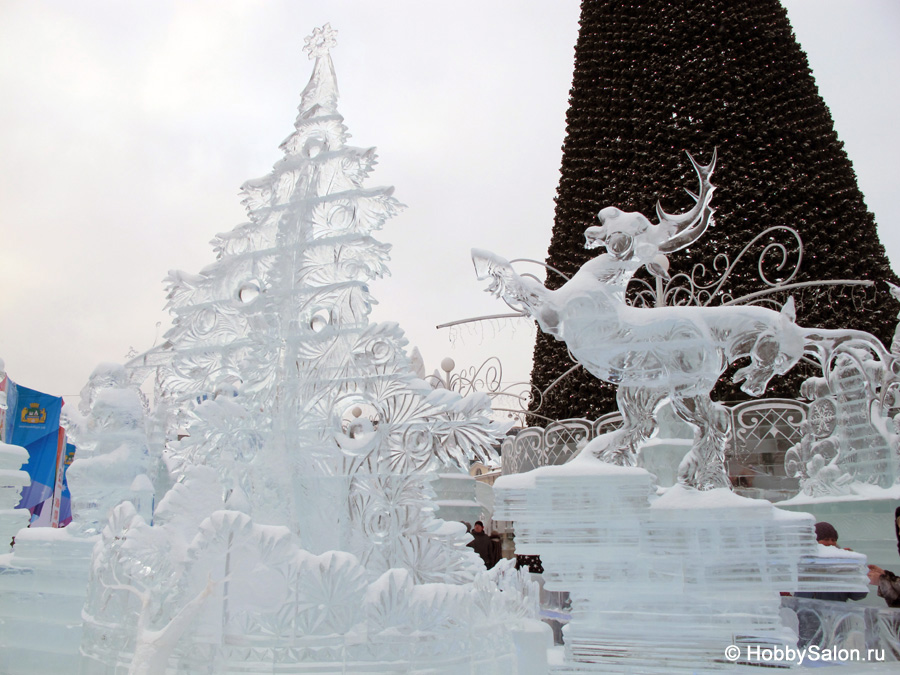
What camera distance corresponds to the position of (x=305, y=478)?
107 inches

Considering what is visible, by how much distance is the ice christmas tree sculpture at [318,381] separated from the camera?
263 cm

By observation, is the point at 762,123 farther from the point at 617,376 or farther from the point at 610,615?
the point at 610,615

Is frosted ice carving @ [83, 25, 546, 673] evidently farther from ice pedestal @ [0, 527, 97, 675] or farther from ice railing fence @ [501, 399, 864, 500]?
ice railing fence @ [501, 399, 864, 500]

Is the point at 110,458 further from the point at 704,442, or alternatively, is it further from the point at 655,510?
the point at 704,442

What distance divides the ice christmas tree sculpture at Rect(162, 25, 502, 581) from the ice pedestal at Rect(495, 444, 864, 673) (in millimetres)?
442

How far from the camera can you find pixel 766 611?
104 inches

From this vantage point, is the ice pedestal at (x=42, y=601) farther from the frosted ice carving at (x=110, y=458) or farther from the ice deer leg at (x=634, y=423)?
the ice deer leg at (x=634, y=423)

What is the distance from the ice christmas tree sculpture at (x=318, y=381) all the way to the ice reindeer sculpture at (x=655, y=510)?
516 millimetres

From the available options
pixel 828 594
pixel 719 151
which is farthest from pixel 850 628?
pixel 719 151

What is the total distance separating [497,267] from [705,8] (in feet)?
30.1

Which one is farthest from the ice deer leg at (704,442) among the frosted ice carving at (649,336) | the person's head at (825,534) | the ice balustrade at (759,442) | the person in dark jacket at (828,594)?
the ice balustrade at (759,442)

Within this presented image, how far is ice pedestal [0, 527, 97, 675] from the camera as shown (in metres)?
3.61

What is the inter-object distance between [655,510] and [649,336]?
2.52 feet

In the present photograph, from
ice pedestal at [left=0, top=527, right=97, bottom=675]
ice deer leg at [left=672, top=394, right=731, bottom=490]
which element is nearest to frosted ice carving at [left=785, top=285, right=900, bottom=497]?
ice deer leg at [left=672, top=394, right=731, bottom=490]
